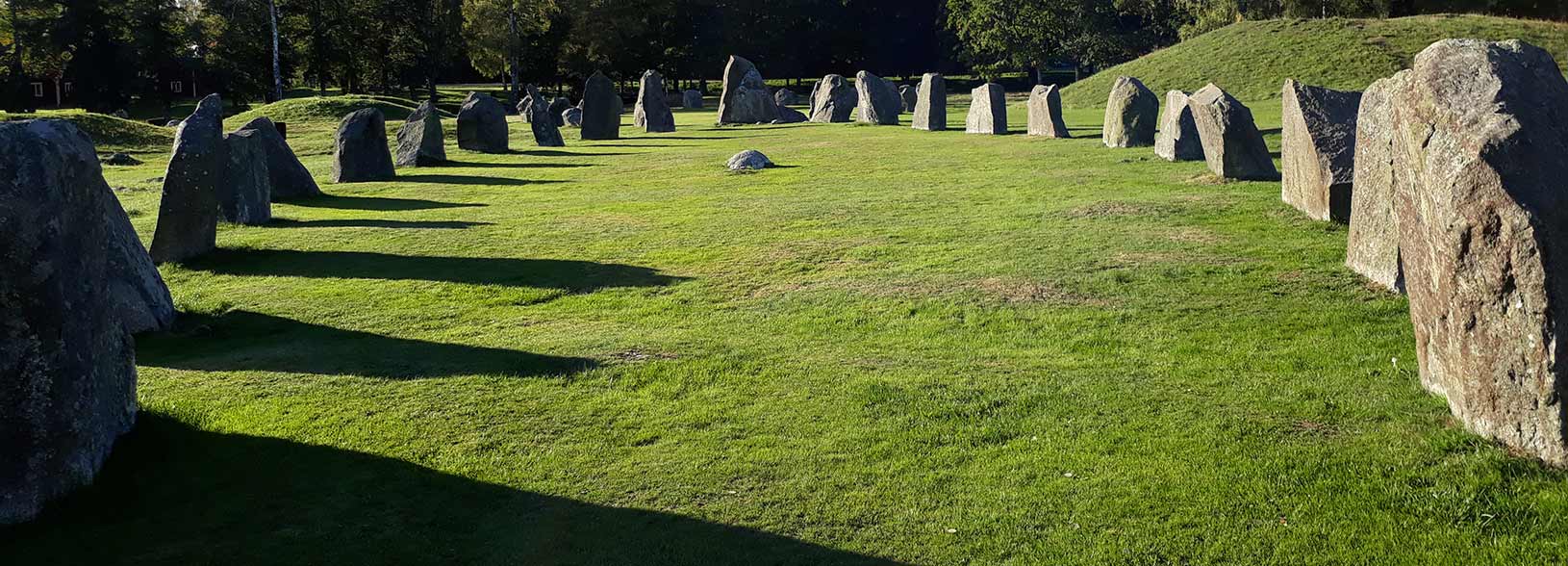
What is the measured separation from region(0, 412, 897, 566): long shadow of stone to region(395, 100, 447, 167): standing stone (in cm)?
1865

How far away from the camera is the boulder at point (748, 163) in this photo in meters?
22.1

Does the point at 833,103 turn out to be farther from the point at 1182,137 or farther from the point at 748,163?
the point at 1182,137

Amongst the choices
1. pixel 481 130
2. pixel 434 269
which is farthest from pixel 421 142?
pixel 434 269

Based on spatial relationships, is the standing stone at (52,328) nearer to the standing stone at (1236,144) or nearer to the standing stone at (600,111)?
the standing stone at (1236,144)

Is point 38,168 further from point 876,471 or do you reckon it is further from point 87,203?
point 876,471

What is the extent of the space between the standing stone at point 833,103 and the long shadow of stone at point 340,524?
3461 centimetres

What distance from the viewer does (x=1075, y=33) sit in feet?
224

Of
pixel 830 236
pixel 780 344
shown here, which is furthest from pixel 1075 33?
pixel 780 344

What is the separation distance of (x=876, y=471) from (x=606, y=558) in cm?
153

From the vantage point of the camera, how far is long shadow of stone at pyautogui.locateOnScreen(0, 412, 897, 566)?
17.1ft

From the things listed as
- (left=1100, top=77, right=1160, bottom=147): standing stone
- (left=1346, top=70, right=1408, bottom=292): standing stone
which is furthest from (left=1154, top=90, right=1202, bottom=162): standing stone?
(left=1346, top=70, right=1408, bottom=292): standing stone

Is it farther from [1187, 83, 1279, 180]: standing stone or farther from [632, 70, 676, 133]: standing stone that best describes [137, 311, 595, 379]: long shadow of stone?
[632, 70, 676, 133]: standing stone

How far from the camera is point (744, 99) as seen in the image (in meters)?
40.9

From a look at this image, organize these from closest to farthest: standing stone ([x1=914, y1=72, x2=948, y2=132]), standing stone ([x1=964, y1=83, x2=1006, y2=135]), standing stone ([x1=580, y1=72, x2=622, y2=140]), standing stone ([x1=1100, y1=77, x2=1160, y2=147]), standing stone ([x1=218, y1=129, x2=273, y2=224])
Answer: standing stone ([x1=218, y1=129, x2=273, y2=224])
standing stone ([x1=1100, y1=77, x2=1160, y2=147])
standing stone ([x1=964, y1=83, x2=1006, y2=135])
standing stone ([x1=580, y1=72, x2=622, y2=140])
standing stone ([x1=914, y1=72, x2=948, y2=132])
